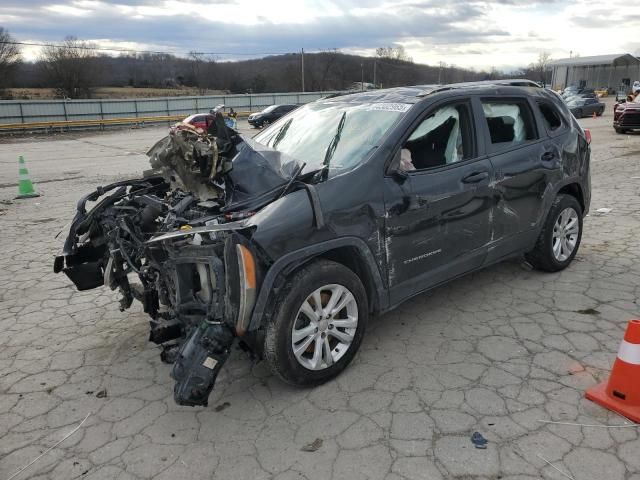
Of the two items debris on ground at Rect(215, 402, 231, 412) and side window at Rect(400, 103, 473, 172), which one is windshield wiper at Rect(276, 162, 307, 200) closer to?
side window at Rect(400, 103, 473, 172)

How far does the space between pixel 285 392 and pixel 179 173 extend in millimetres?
1660

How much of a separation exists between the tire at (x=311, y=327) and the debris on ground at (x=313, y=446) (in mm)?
447

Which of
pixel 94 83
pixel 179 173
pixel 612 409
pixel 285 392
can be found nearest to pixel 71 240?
pixel 179 173

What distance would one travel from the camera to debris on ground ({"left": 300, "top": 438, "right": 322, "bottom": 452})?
2.74 m

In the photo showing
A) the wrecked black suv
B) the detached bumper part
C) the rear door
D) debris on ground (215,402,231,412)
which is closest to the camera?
the detached bumper part

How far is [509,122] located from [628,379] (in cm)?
239

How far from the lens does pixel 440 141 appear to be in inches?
Answer: 156

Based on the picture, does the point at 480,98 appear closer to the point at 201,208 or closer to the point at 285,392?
the point at 201,208

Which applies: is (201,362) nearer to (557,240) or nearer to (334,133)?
(334,133)

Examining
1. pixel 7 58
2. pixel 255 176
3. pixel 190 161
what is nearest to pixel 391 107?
pixel 255 176

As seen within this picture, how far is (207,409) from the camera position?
3145 mm

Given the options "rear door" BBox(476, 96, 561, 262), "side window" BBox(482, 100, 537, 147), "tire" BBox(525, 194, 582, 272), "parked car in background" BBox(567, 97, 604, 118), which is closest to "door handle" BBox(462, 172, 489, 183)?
"rear door" BBox(476, 96, 561, 262)

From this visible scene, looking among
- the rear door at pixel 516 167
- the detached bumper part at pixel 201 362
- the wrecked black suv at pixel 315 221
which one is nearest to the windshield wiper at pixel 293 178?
the wrecked black suv at pixel 315 221

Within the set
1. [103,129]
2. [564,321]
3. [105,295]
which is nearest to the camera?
[564,321]
